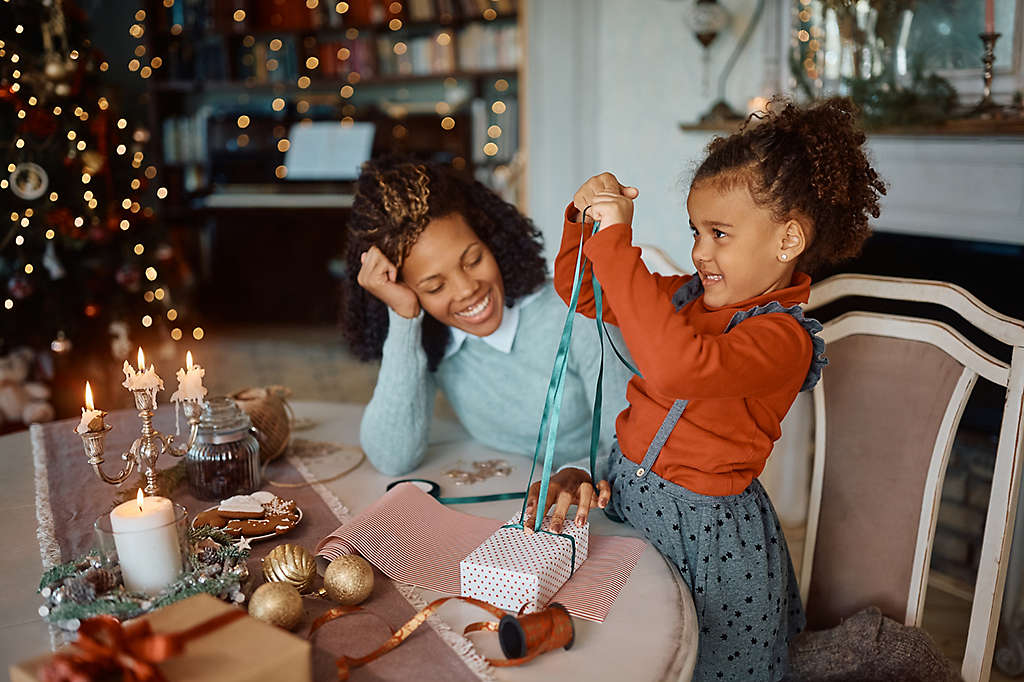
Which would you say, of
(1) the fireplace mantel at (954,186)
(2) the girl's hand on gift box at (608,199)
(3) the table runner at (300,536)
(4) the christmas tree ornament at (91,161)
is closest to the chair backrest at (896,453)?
(2) the girl's hand on gift box at (608,199)

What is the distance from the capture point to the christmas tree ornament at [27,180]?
328 centimetres

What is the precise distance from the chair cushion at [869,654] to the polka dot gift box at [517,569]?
532mm

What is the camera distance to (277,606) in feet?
2.84

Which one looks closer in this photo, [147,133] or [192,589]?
[192,589]

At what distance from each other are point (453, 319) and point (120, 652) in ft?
2.93

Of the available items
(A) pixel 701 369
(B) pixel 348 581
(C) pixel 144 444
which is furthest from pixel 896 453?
(C) pixel 144 444

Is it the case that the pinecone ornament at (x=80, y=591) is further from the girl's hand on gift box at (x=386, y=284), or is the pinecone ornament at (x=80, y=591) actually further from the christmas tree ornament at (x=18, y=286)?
the christmas tree ornament at (x=18, y=286)

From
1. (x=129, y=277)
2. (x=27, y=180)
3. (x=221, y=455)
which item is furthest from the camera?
(x=129, y=277)

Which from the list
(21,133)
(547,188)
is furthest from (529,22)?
(21,133)

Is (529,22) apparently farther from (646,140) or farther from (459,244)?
(459,244)

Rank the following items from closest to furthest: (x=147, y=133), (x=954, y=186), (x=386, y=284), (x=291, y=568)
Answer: (x=291, y=568) < (x=386, y=284) < (x=954, y=186) < (x=147, y=133)

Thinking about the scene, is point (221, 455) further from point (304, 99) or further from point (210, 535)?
point (304, 99)

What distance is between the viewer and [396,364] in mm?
1481

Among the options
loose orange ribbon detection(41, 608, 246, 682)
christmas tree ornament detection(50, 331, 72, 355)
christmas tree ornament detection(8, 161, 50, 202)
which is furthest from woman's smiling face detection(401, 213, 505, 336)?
christmas tree ornament detection(50, 331, 72, 355)
